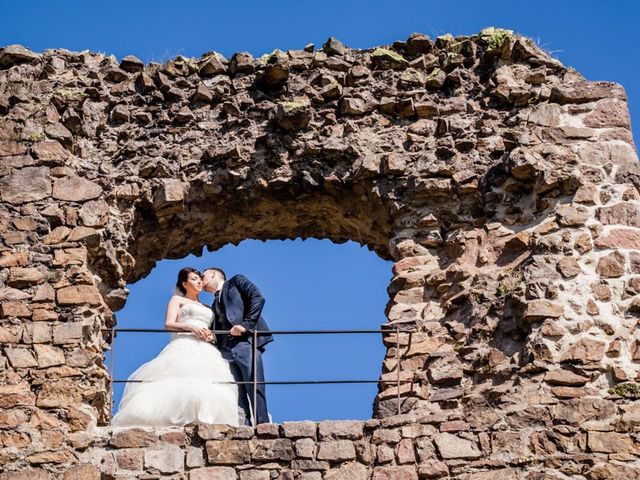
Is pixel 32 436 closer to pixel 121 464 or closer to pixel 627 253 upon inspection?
pixel 121 464

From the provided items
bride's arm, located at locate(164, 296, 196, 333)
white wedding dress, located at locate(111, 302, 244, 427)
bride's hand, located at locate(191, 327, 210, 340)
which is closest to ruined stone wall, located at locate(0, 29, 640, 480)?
white wedding dress, located at locate(111, 302, 244, 427)

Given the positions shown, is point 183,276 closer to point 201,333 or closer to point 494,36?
point 201,333

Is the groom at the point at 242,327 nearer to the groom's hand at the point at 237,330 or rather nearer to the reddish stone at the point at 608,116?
the groom's hand at the point at 237,330

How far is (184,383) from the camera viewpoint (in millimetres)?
10508

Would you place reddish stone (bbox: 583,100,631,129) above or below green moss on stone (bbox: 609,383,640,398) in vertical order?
above

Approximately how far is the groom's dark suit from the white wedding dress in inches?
4.1

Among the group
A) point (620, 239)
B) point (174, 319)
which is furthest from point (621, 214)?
point (174, 319)

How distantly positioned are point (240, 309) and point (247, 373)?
54 centimetres

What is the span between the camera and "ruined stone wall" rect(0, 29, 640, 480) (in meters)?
10.0

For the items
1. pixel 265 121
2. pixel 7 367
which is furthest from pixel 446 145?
pixel 7 367

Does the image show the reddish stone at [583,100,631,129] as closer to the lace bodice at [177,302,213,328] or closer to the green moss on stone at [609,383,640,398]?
the green moss on stone at [609,383,640,398]

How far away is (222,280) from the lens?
1148 cm

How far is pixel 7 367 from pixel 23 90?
259 centimetres

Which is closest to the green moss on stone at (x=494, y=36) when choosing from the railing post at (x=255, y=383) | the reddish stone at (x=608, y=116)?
the reddish stone at (x=608, y=116)
